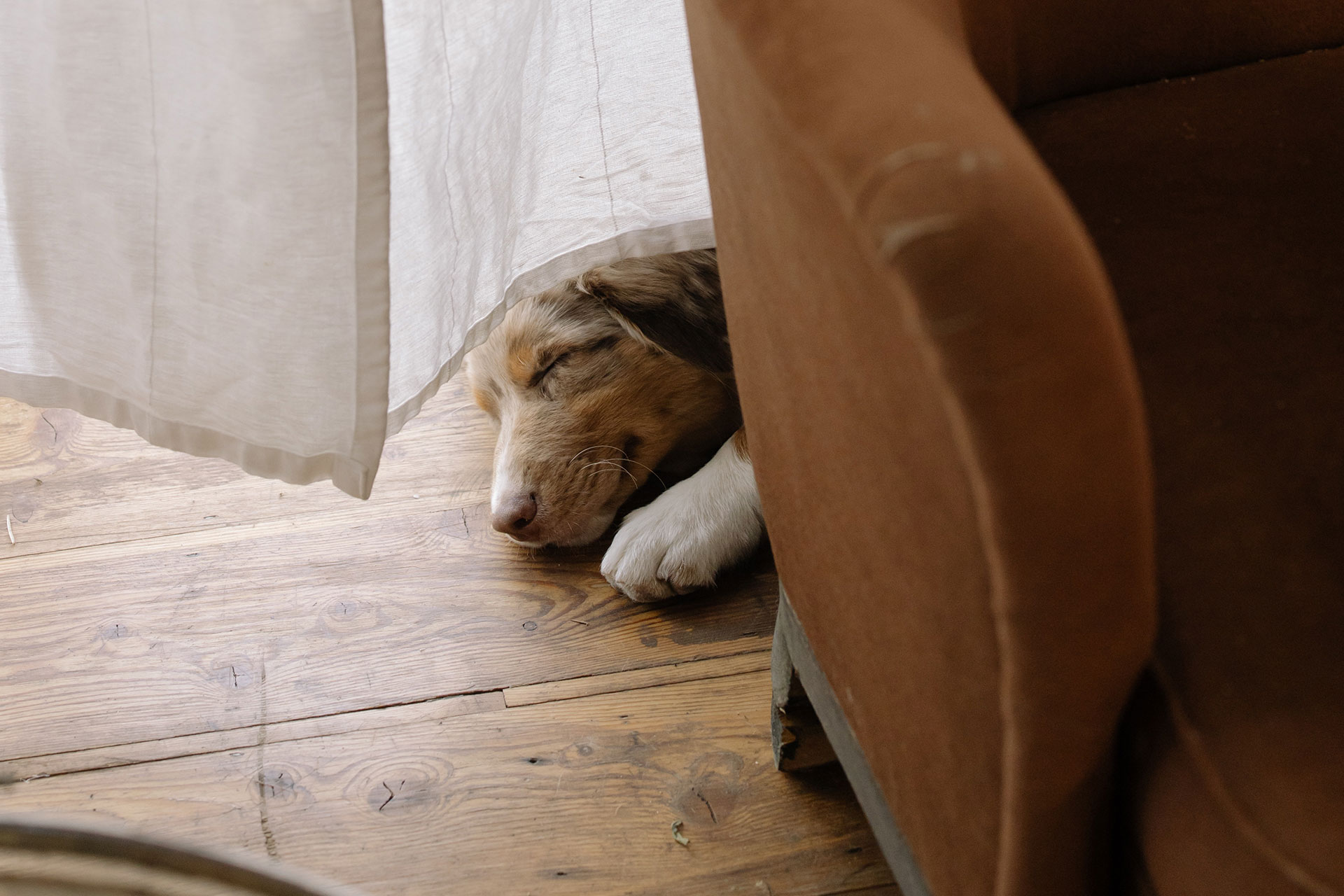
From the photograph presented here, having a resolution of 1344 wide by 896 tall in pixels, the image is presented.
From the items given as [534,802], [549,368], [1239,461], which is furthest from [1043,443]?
[549,368]

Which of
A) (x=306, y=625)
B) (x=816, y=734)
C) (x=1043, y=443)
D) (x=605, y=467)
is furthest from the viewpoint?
(x=605, y=467)

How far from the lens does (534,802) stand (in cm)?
113

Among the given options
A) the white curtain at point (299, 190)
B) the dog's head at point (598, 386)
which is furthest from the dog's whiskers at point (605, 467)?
the white curtain at point (299, 190)

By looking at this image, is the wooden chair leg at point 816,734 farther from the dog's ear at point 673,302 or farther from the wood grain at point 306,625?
the dog's ear at point 673,302

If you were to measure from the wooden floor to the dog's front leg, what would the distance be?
4 centimetres

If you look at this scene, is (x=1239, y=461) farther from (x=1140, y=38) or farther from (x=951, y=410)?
(x=1140, y=38)

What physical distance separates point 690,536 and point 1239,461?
0.82 m

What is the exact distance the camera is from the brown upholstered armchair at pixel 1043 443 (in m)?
0.43

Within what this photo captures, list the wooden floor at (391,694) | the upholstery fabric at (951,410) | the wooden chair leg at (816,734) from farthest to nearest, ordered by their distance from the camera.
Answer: the wooden floor at (391,694) → the wooden chair leg at (816,734) → the upholstery fabric at (951,410)

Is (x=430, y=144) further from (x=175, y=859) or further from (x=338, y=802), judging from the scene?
(x=175, y=859)

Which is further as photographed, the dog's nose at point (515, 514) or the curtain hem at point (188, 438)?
the dog's nose at point (515, 514)

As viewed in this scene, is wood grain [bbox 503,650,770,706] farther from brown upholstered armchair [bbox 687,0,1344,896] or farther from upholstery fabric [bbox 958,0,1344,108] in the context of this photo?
upholstery fabric [bbox 958,0,1344,108]

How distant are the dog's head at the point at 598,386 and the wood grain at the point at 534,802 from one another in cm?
32

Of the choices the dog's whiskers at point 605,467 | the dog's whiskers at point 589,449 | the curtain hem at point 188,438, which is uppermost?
the curtain hem at point 188,438
